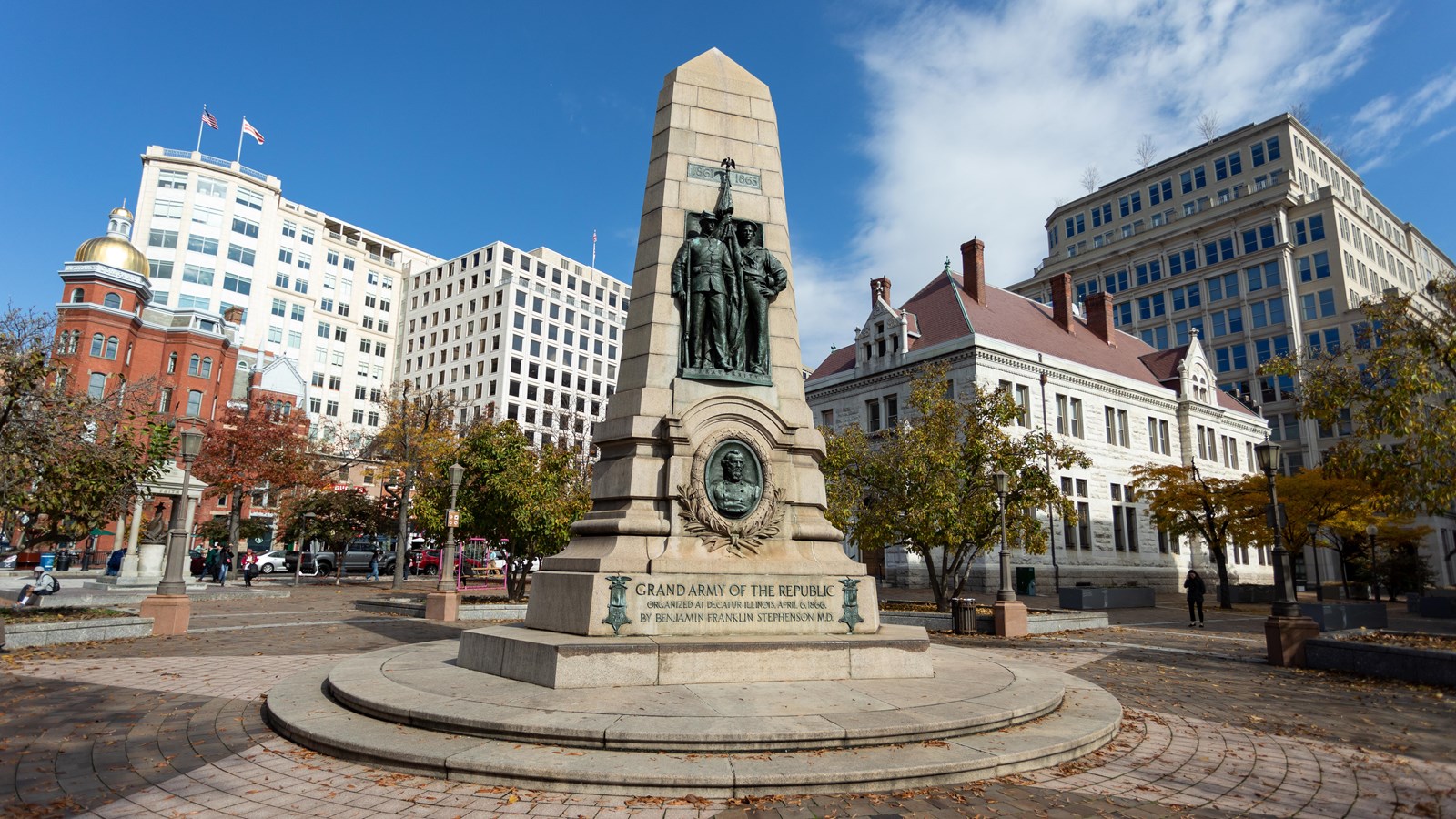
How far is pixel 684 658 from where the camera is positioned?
811 centimetres

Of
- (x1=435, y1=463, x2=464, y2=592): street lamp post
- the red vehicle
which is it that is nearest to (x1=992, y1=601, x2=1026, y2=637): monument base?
(x1=435, y1=463, x2=464, y2=592): street lamp post

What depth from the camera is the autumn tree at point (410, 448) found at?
33375 millimetres

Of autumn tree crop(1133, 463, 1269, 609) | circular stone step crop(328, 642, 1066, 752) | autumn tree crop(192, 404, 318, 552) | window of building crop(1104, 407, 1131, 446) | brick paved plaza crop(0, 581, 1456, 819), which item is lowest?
brick paved plaza crop(0, 581, 1456, 819)

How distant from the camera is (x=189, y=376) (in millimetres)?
60375

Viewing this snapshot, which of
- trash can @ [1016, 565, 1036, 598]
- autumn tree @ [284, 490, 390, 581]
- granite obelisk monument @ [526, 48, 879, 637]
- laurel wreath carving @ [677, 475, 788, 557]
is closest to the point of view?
granite obelisk monument @ [526, 48, 879, 637]

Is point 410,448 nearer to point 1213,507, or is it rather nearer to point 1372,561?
point 1213,507

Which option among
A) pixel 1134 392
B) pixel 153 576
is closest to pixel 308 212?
pixel 153 576

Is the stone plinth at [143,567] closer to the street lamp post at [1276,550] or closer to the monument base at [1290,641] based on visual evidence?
the monument base at [1290,641]

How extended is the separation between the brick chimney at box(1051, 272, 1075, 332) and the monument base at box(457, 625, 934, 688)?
143 feet

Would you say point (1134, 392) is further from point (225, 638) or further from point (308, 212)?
point (308, 212)

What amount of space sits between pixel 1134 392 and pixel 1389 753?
1650 inches

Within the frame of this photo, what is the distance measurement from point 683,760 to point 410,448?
34.8 meters

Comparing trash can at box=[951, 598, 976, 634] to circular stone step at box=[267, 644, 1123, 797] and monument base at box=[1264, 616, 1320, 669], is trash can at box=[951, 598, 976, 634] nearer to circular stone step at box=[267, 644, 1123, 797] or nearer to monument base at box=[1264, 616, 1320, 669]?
monument base at box=[1264, 616, 1320, 669]

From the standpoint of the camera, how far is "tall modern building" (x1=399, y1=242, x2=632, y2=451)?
86750 mm
